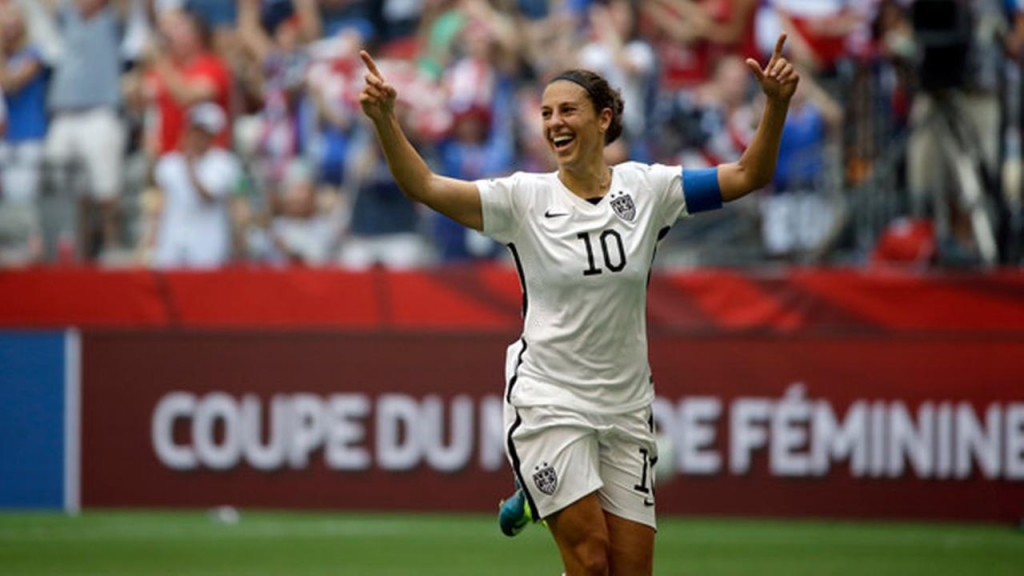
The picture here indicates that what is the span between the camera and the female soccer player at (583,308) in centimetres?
752

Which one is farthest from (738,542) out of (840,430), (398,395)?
(398,395)

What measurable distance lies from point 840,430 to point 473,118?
4.38 meters

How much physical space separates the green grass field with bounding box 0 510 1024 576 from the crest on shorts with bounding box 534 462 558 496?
4138mm

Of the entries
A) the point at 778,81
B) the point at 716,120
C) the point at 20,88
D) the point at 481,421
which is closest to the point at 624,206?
the point at 778,81

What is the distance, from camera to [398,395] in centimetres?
1470

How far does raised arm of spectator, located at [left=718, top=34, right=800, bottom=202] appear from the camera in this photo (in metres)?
7.52

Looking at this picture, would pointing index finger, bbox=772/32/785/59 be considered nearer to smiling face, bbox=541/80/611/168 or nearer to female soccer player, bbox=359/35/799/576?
female soccer player, bbox=359/35/799/576

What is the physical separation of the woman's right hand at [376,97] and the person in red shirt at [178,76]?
989 cm

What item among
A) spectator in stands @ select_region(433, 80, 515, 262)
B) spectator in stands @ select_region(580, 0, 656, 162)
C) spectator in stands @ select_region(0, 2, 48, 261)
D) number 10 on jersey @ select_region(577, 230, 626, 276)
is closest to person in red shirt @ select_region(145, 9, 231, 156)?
spectator in stands @ select_region(0, 2, 48, 261)

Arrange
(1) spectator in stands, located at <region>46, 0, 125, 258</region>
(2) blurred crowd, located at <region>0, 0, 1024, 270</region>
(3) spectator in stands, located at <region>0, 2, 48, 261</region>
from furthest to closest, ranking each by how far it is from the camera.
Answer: (3) spectator in stands, located at <region>0, 2, 48, 261</region> → (1) spectator in stands, located at <region>46, 0, 125, 258</region> → (2) blurred crowd, located at <region>0, 0, 1024, 270</region>

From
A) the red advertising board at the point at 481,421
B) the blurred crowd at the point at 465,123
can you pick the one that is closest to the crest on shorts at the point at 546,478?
the red advertising board at the point at 481,421

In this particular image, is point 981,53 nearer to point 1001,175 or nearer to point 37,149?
point 1001,175

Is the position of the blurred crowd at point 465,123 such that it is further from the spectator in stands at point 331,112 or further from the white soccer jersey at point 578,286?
the white soccer jersey at point 578,286

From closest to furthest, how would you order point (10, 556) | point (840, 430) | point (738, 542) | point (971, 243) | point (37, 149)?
1. point (10, 556)
2. point (738, 542)
3. point (840, 430)
4. point (971, 243)
5. point (37, 149)
